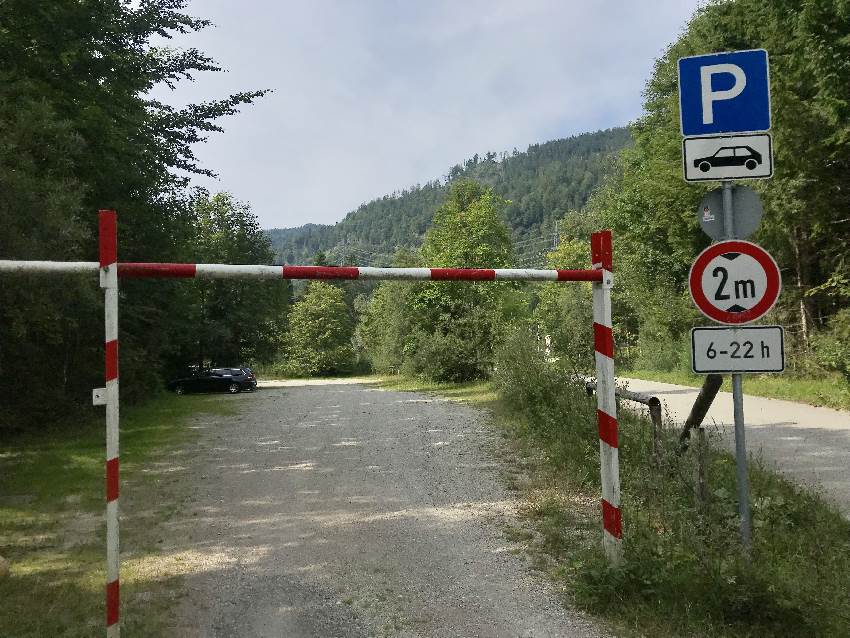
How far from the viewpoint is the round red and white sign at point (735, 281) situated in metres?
3.99

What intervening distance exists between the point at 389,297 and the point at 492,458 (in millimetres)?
35646

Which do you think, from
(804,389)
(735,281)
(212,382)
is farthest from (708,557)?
(212,382)

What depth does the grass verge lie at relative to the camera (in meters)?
3.66

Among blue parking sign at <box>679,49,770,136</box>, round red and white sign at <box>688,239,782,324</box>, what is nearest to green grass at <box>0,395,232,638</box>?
round red and white sign at <box>688,239,782,324</box>

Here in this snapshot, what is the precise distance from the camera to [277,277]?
4.11 meters

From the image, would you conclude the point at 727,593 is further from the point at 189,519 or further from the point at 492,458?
the point at 492,458

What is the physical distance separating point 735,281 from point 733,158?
2.75 ft

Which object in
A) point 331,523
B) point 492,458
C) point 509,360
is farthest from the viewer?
point 509,360

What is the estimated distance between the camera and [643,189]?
25500mm

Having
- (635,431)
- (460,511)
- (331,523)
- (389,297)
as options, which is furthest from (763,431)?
(389,297)

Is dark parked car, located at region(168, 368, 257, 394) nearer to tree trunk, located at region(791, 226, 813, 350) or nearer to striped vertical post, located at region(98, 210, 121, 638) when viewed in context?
tree trunk, located at region(791, 226, 813, 350)

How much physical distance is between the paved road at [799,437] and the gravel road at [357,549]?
11.4ft

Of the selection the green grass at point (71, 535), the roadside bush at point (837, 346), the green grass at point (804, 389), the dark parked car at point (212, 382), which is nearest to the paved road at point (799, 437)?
the green grass at point (804, 389)

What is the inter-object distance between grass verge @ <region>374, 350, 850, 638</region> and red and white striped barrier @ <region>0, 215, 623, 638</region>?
357 mm
